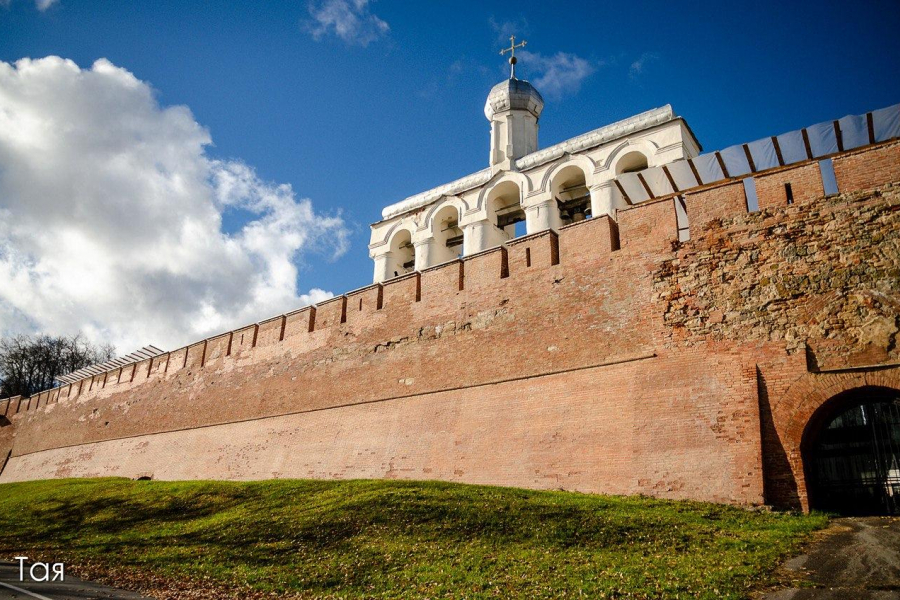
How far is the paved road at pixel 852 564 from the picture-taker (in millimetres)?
5418

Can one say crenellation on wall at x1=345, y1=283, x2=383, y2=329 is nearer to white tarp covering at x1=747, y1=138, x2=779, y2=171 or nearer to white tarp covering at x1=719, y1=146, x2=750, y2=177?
white tarp covering at x1=719, y1=146, x2=750, y2=177

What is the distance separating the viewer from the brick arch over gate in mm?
8484

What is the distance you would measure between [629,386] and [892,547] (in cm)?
444

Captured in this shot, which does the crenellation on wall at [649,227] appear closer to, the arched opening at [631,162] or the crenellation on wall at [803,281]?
the crenellation on wall at [803,281]

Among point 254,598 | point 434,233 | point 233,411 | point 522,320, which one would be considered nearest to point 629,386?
point 522,320

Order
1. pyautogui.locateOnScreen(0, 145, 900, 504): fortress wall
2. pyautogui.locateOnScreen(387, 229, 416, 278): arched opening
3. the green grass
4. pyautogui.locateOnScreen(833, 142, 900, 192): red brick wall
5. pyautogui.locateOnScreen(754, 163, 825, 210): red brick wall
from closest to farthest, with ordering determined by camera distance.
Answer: the green grass, pyautogui.locateOnScreen(0, 145, 900, 504): fortress wall, pyautogui.locateOnScreen(833, 142, 900, 192): red brick wall, pyautogui.locateOnScreen(754, 163, 825, 210): red brick wall, pyautogui.locateOnScreen(387, 229, 416, 278): arched opening

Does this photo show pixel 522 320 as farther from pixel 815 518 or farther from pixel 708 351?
pixel 815 518

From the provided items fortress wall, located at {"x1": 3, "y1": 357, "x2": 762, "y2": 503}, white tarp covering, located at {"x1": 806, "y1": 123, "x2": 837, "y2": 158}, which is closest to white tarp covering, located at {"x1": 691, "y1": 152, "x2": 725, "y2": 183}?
white tarp covering, located at {"x1": 806, "y1": 123, "x2": 837, "y2": 158}

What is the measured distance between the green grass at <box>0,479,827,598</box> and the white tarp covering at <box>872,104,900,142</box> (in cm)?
659

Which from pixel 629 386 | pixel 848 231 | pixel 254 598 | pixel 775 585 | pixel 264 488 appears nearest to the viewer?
pixel 775 585

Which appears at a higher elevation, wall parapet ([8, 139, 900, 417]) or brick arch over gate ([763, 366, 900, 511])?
wall parapet ([8, 139, 900, 417])

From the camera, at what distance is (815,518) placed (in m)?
7.93

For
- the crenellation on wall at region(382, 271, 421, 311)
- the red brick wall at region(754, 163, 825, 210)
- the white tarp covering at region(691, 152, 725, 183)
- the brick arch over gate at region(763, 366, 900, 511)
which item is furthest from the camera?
the crenellation on wall at region(382, 271, 421, 311)

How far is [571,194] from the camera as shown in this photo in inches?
748
